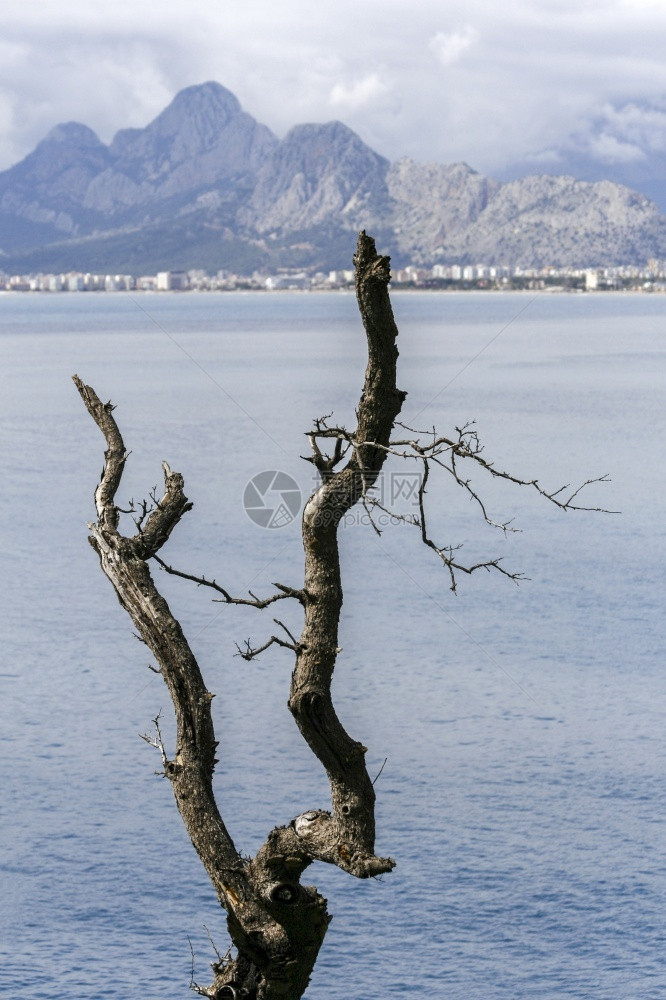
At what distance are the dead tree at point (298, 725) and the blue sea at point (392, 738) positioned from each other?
5704mm

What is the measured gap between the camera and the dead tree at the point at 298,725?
8203mm

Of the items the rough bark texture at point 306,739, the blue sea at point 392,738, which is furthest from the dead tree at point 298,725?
the blue sea at point 392,738

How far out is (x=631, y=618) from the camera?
29047 millimetres

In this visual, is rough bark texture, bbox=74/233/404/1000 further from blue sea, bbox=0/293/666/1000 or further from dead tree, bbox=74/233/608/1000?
blue sea, bbox=0/293/666/1000

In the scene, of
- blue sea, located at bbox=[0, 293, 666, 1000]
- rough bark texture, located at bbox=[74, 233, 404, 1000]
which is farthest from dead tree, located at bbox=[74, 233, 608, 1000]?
blue sea, located at bbox=[0, 293, 666, 1000]

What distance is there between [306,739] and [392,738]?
Answer: 46.0ft

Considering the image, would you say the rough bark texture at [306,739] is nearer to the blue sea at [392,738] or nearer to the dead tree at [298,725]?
the dead tree at [298,725]

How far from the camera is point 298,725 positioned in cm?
834

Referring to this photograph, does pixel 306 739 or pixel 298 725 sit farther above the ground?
pixel 298 725

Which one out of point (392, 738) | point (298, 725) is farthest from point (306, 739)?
point (392, 738)

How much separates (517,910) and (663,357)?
3210 inches

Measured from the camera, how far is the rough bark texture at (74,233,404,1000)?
8.23 metres

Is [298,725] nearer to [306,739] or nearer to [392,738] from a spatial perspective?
[306,739]

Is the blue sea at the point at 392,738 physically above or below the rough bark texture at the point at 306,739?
below
